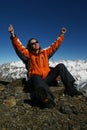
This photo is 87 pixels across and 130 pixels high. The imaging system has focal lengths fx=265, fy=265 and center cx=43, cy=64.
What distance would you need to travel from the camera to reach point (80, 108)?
14883mm

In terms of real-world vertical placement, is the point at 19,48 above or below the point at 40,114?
above

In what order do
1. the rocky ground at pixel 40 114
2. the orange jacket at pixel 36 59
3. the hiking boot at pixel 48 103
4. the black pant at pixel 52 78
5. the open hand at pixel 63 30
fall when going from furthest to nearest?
the open hand at pixel 63 30
the orange jacket at pixel 36 59
the black pant at pixel 52 78
the hiking boot at pixel 48 103
the rocky ground at pixel 40 114

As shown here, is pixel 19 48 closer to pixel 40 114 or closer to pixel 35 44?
pixel 35 44

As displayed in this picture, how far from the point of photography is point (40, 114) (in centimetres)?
1355

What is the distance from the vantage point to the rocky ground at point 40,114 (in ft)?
40.2

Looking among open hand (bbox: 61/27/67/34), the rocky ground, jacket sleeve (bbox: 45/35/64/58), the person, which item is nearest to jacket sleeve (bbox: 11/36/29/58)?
the person

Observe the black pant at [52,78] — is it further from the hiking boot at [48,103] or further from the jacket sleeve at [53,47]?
the jacket sleeve at [53,47]

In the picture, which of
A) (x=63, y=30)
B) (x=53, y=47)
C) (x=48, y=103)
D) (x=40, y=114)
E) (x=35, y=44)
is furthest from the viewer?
(x=63, y=30)

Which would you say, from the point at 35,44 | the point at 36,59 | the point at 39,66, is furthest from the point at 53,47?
the point at 39,66

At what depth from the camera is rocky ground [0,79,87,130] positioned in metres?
12.2

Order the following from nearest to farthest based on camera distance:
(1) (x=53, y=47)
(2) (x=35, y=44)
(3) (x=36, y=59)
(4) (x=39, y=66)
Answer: (4) (x=39, y=66) → (3) (x=36, y=59) → (2) (x=35, y=44) → (1) (x=53, y=47)

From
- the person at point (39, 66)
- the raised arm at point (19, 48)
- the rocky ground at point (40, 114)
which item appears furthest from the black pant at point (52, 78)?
the raised arm at point (19, 48)

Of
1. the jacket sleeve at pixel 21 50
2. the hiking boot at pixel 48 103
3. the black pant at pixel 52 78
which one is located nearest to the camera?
the hiking boot at pixel 48 103

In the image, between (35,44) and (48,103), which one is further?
(35,44)
